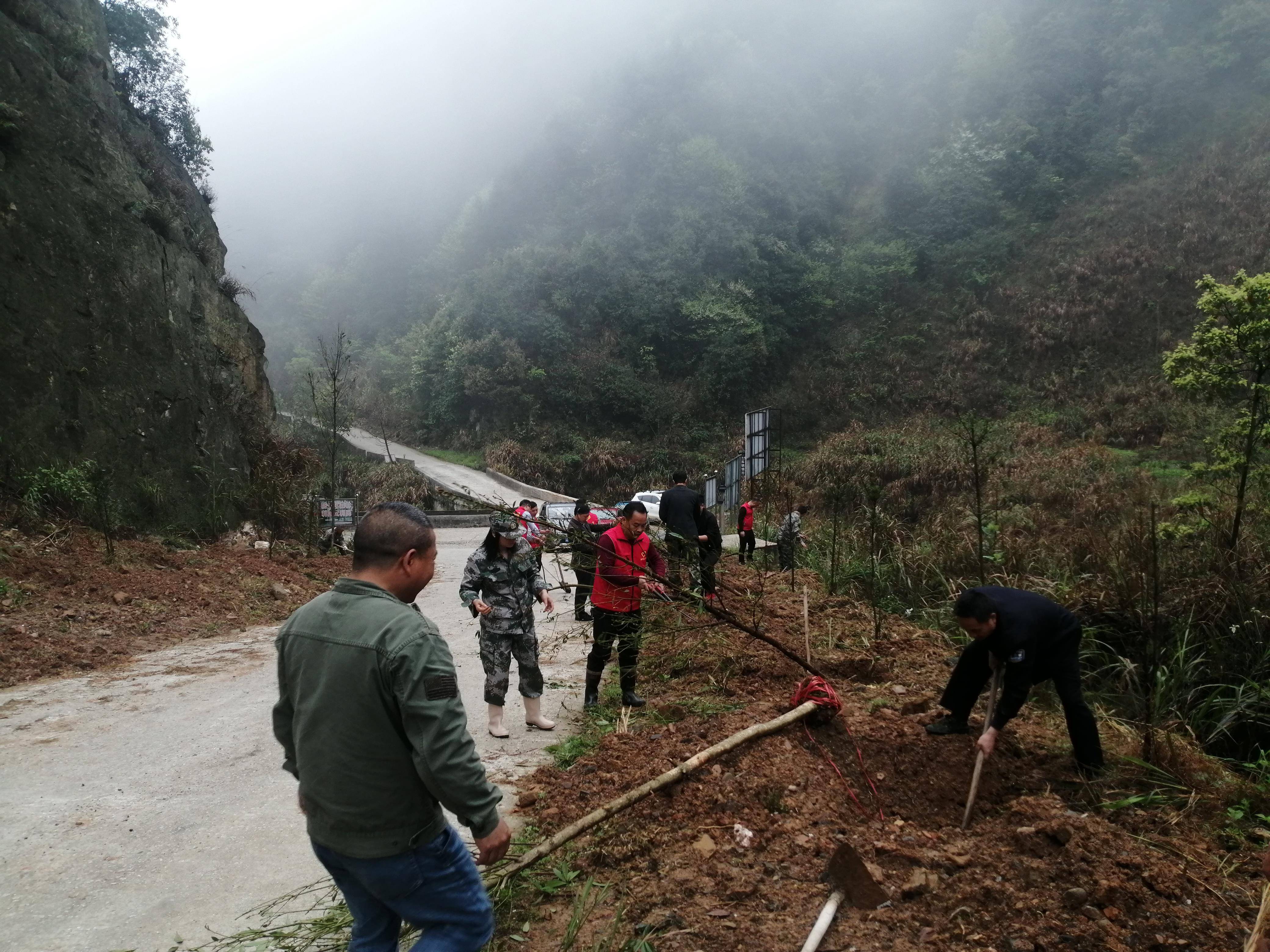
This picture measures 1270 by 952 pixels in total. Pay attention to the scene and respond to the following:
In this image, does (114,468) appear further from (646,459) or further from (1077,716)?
(646,459)

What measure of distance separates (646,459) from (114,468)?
27.1 meters

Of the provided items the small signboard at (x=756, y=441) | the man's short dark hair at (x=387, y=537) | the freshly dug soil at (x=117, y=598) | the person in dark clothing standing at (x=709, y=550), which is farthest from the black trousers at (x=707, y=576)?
the small signboard at (x=756, y=441)

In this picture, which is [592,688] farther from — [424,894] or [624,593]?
[424,894]

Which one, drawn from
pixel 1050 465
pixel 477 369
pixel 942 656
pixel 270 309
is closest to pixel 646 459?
pixel 477 369

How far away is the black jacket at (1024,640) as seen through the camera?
4.35 meters

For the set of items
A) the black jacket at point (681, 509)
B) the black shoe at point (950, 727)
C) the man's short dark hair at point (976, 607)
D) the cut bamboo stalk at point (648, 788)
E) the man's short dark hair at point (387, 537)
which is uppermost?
the man's short dark hair at point (387, 537)

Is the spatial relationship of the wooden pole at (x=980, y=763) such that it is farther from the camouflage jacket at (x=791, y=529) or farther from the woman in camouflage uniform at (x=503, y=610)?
the camouflage jacket at (x=791, y=529)

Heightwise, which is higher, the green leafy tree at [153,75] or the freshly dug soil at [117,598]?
the green leafy tree at [153,75]

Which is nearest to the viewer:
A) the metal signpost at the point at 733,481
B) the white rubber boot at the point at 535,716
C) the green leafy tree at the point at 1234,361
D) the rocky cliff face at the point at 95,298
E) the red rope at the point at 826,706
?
the red rope at the point at 826,706

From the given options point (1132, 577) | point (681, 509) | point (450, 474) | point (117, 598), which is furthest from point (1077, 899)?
point (450, 474)

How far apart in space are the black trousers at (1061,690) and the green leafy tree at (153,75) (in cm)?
2547

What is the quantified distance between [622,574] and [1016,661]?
260 cm

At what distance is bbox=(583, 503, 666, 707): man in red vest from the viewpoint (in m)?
5.65

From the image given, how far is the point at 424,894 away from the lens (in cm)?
→ 216
